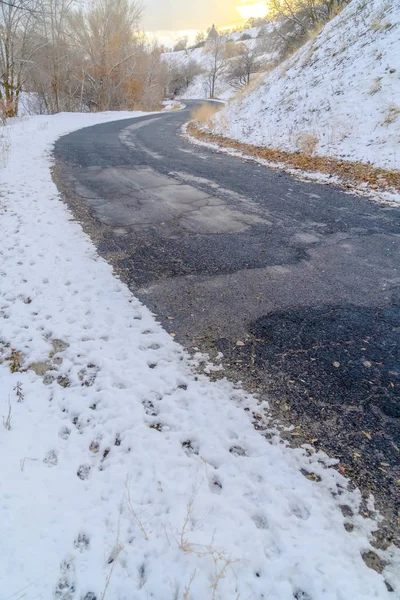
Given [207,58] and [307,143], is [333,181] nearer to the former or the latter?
[307,143]

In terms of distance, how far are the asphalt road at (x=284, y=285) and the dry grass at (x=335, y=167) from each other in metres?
0.84

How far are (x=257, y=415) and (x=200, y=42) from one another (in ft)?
333

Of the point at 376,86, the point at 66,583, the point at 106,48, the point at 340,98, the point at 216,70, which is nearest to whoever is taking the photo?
the point at 66,583

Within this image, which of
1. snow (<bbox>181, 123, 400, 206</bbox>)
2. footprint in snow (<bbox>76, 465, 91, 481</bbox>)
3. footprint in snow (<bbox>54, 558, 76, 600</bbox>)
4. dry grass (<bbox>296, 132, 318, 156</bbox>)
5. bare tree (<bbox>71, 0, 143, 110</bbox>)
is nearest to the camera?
footprint in snow (<bbox>54, 558, 76, 600</bbox>)

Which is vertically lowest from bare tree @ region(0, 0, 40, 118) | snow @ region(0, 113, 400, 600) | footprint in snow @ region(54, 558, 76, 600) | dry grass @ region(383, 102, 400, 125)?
footprint in snow @ region(54, 558, 76, 600)

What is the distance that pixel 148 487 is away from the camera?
6.00ft

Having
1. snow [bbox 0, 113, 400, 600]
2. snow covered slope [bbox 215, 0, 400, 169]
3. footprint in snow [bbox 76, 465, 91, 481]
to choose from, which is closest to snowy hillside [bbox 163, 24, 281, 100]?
snow covered slope [bbox 215, 0, 400, 169]

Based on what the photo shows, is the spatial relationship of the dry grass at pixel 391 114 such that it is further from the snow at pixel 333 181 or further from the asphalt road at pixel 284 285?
the asphalt road at pixel 284 285

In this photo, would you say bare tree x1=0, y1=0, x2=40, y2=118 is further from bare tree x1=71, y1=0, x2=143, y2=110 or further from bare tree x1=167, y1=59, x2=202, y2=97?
bare tree x1=167, y1=59, x2=202, y2=97

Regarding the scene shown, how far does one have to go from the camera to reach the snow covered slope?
27.2ft

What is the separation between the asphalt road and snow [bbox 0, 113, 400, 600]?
0.84ft

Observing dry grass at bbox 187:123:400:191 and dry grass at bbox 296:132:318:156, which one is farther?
dry grass at bbox 296:132:318:156

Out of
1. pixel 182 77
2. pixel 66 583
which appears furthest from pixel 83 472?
pixel 182 77

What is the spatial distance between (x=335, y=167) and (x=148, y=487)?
310 inches
